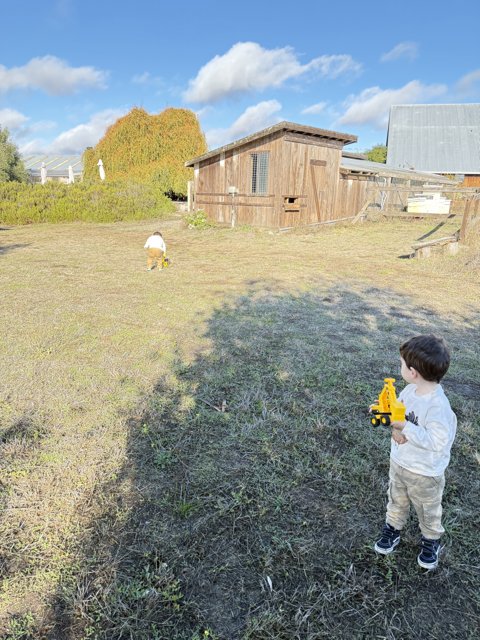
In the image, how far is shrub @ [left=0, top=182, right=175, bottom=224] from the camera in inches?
777

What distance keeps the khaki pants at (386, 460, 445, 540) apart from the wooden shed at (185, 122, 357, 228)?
14832 mm

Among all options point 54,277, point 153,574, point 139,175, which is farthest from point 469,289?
point 139,175

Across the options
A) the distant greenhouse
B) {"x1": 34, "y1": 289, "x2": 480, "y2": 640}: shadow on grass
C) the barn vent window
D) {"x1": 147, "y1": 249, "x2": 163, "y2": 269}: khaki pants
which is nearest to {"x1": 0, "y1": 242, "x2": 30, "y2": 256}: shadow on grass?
{"x1": 147, "y1": 249, "x2": 163, "y2": 269}: khaki pants

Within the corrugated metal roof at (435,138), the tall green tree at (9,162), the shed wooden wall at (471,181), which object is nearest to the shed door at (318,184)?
the corrugated metal roof at (435,138)

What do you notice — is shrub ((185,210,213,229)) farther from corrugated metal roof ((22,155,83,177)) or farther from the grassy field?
corrugated metal roof ((22,155,83,177))

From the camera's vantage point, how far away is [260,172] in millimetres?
16406

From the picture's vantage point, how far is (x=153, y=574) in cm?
203

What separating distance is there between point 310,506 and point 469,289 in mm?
6835

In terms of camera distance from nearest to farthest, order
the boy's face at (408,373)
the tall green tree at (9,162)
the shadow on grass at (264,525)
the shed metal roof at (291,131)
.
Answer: the shadow on grass at (264,525) < the boy's face at (408,373) < the shed metal roof at (291,131) < the tall green tree at (9,162)

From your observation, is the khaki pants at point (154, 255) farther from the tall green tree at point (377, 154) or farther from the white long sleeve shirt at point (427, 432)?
the tall green tree at point (377, 154)

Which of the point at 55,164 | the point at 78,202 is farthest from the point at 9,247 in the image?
the point at 55,164

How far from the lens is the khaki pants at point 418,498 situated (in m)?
2.02

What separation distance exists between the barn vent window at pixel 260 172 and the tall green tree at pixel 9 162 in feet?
72.2

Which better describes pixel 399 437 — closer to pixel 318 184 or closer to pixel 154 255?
pixel 154 255
